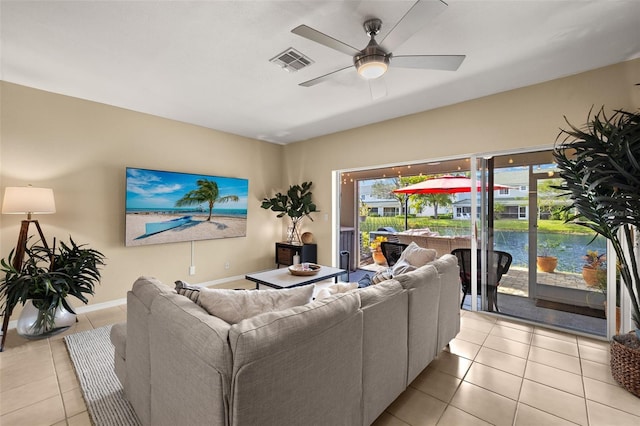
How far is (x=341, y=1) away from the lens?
1822 mm

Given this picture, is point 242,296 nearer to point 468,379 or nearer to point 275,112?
point 468,379

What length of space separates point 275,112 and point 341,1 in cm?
214

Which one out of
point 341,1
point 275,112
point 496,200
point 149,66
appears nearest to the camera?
point 341,1

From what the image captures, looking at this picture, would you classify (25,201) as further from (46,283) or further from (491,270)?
(491,270)

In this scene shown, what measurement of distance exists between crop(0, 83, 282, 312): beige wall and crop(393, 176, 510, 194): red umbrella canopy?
2987 mm

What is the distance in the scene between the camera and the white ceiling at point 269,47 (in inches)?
75.0

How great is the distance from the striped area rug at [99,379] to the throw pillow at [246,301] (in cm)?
104

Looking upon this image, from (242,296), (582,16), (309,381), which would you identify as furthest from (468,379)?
(582,16)

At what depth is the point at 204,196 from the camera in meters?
4.38

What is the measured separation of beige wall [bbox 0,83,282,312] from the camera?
2998 mm

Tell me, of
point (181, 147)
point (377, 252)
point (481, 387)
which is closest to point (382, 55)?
point (481, 387)

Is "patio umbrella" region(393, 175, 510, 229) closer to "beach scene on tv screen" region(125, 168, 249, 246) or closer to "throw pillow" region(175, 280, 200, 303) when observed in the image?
"beach scene on tv screen" region(125, 168, 249, 246)

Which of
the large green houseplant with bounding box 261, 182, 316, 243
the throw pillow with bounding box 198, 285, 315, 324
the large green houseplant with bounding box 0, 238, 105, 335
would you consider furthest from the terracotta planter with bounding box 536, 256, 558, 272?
the large green houseplant with bounding box 0, 238, 105, 335


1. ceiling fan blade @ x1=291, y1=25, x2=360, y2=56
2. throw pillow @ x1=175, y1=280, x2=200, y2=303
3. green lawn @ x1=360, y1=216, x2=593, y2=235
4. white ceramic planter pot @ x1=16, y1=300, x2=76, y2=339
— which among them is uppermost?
ceiling fan blade @ x1=291, y1=25, x2=360, y2=56
